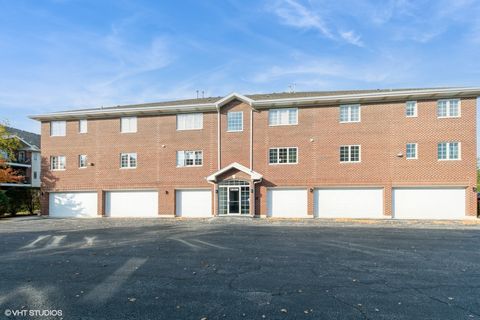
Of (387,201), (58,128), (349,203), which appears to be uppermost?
(58,128)

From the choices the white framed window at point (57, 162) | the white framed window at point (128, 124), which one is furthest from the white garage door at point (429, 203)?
the white framed window at point (57, 162)

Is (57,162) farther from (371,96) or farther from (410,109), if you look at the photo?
(410,109)

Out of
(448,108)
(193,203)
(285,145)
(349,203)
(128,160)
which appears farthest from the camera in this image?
(128,160)

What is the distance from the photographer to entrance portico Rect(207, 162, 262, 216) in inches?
917

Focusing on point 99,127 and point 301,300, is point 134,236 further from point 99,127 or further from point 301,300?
point 99,127

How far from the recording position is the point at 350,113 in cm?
2298

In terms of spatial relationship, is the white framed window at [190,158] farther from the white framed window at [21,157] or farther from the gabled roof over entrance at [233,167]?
the white framed window at [21,157]

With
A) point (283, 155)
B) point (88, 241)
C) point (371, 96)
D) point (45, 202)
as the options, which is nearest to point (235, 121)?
point (283, 155)

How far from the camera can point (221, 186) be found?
23844 millimetres

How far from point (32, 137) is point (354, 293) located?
59637 millimetres

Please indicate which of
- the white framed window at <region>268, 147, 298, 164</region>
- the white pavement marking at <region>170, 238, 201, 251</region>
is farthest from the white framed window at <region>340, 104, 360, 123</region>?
the white pavement marking at <region>170, 238, 201, 251</region>

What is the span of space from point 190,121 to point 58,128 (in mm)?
11755

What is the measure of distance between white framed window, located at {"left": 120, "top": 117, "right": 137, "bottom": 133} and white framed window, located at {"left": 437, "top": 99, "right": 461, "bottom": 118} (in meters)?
22.5

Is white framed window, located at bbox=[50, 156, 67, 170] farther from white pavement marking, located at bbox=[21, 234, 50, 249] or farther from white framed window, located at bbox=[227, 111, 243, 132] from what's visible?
Result: white framed window, located at bbox=[227, 111, 243, 132]
